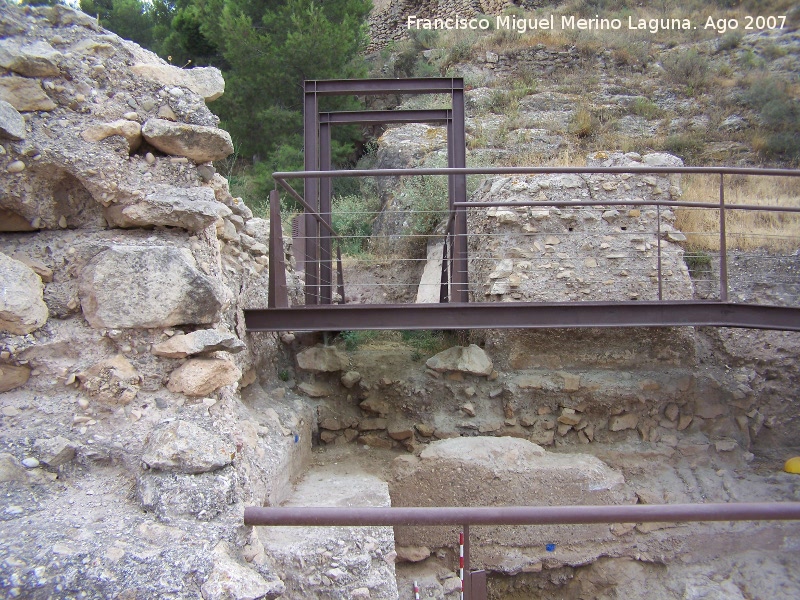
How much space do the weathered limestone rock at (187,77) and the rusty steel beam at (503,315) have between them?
1932 mm

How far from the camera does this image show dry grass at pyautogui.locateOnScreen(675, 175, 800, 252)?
24.2ft

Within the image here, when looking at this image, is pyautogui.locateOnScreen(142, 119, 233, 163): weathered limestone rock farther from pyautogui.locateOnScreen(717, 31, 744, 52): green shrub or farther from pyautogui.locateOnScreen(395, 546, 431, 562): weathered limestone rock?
pyautogui.locateOnScreen(717, 31, 744, 52): green shrub

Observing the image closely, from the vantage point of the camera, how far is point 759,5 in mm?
15594

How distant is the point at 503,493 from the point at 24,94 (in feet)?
14.7

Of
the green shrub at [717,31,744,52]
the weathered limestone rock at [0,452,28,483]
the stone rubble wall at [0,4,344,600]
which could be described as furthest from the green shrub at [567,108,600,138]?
the weathered limestone rock at [0,452,28,483]

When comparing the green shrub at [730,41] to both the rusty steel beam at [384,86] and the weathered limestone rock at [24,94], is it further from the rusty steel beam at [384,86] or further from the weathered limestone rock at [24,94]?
the weathered limestone rock at [24,94]

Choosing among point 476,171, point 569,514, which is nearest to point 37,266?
point 569,514

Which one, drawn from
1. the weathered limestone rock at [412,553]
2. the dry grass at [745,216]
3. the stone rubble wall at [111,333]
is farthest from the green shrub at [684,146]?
the stone rubble wall at [111,333]

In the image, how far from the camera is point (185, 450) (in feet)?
7.51

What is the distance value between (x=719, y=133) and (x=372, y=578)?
11.8 metres

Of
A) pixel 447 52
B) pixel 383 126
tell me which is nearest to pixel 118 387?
pixel 383 126

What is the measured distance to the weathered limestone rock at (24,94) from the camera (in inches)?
101

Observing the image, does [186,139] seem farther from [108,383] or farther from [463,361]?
[463,361]

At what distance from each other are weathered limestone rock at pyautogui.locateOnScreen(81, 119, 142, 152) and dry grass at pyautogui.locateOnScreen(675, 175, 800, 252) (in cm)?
534
